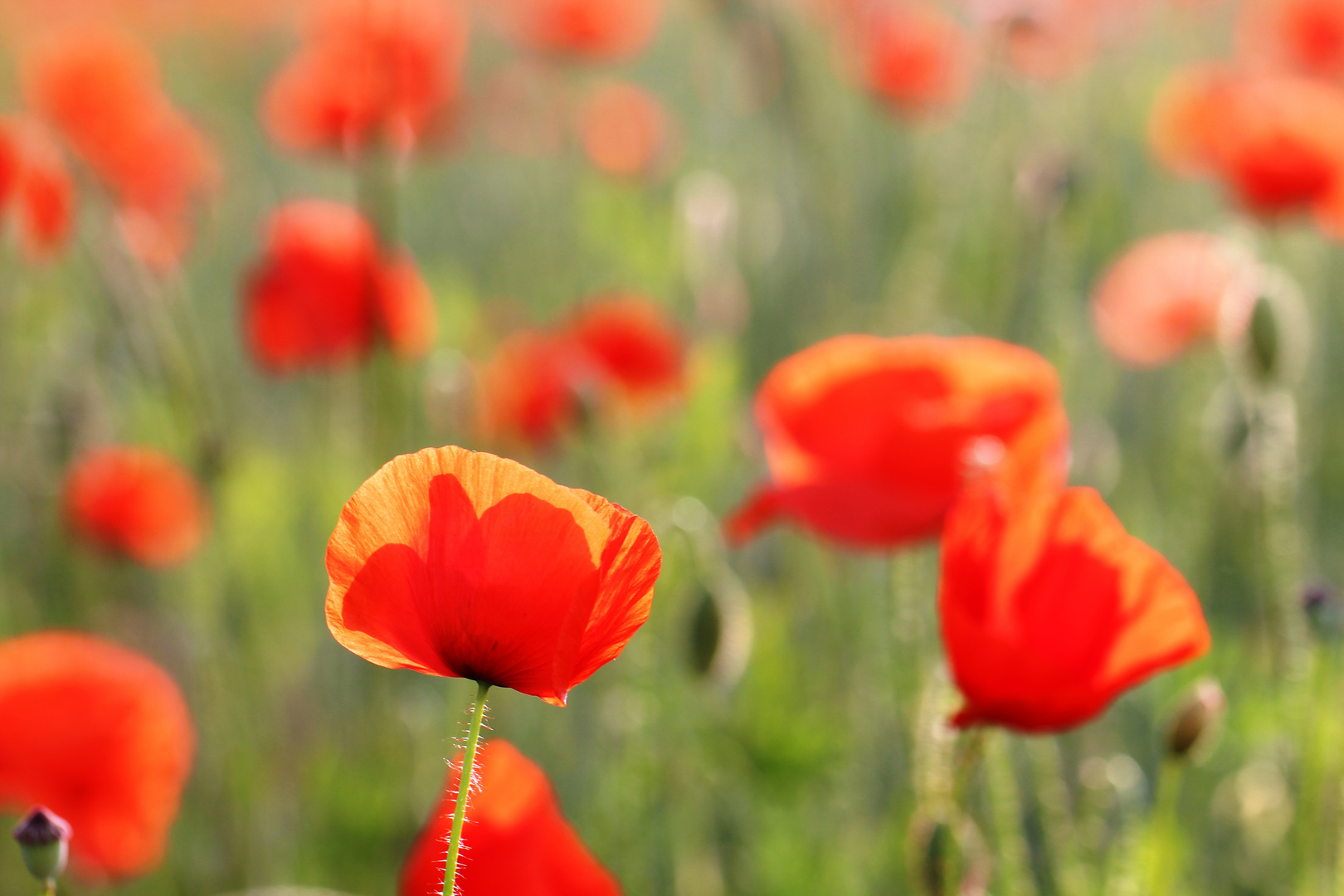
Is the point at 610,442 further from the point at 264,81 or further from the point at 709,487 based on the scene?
the point at 264,81

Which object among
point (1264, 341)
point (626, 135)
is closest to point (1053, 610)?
point (1264, 341)

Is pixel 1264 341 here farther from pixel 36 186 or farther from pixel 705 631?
pixel 36 186

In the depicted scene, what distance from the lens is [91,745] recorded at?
1135mm

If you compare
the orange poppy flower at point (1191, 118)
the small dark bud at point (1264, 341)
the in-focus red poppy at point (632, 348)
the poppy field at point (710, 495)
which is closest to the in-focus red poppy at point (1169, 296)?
the poppy field at point (710, 495)

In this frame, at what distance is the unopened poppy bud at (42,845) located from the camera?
0.59 m

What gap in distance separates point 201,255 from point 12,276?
146 cm

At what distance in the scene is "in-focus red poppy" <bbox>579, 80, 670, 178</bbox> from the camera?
307 cm

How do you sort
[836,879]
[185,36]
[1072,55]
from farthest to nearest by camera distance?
[185,36], [1072,55], [836,879]

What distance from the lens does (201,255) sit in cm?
324

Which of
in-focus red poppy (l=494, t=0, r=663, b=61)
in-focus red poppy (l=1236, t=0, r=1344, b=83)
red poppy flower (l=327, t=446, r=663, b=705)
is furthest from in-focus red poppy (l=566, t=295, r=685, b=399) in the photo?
in-focus red poppy (l=1236, t=0, r=1344, b=83)

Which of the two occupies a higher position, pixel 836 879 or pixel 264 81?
pixel 264 81

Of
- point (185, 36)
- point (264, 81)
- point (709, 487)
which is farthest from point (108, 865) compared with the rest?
point (185, 36)

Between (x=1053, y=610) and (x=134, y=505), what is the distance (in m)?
1.34

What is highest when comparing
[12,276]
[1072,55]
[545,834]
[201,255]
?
[1072,55]
